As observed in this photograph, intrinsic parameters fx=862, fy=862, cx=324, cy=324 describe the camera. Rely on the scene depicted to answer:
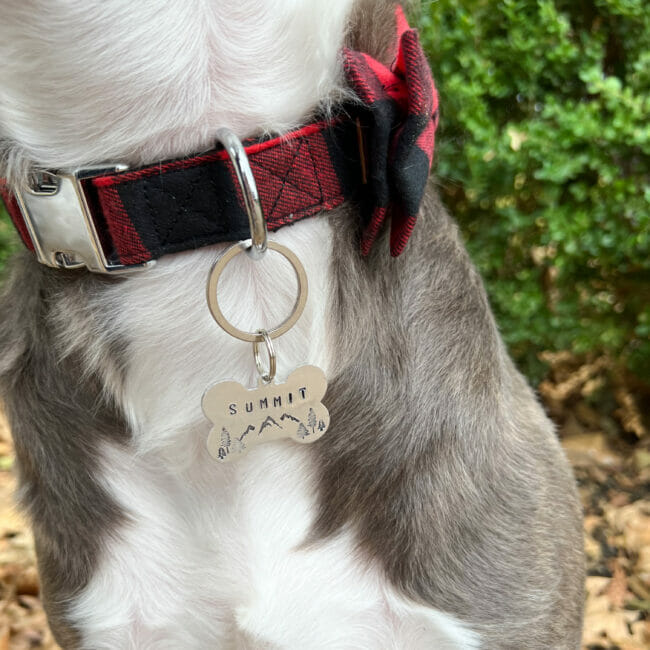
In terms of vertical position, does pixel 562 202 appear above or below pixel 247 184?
below

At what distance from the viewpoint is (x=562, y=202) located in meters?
2.66

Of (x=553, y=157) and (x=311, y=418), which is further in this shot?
(x=553, y=157)

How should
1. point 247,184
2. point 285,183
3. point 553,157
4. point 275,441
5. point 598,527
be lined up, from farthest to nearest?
point 598,527 → point 553,157 → point 275,441 → point 285,183 → point 247,184

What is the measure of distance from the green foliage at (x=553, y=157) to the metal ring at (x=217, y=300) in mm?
1514

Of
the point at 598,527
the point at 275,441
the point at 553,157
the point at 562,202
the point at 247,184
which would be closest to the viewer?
the point at 247,184

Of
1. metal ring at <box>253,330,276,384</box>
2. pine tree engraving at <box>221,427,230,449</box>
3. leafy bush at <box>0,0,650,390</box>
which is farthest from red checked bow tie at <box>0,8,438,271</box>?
leafy bush at <box>0,0,650,390</box>

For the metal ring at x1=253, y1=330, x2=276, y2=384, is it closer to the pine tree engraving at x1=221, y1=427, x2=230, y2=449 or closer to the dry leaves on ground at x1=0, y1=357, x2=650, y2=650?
the pine tree engraving at x1=221, y1=427, x2=230, y2=449

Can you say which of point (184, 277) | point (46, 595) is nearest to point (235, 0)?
point (184, 277)

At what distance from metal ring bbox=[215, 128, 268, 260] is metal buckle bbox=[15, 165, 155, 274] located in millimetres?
144

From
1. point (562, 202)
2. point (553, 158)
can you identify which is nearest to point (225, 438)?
point (553, 158)

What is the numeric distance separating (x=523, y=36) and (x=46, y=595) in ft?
6.47

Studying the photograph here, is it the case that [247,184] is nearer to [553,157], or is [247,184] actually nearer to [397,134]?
[397,134]

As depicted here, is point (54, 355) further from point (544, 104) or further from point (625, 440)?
point (625, 440)

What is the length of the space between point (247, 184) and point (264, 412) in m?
0.30
